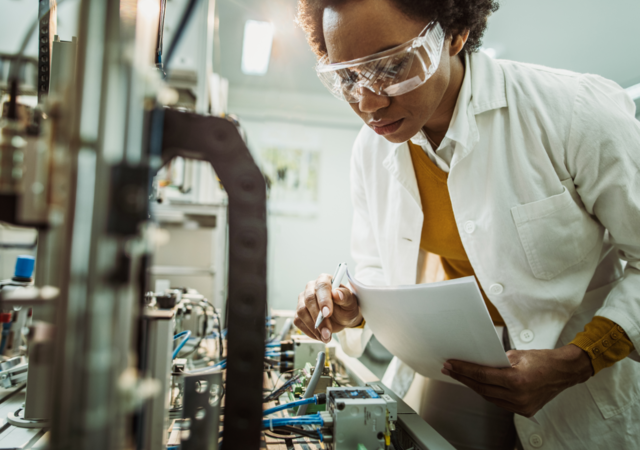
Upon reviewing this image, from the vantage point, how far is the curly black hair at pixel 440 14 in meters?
0.73

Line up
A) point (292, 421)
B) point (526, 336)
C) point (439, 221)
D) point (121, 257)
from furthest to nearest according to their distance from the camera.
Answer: point (439, 221) < point (526, 336) < point (292, 421) < point (121, 257)

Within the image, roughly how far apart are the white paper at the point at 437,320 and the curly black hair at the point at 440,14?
1.73ft

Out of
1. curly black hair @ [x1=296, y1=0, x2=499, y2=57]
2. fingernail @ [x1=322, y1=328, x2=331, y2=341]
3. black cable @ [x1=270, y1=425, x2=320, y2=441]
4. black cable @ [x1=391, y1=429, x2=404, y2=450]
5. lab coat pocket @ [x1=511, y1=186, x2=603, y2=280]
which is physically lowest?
black cable @ [x1=391, y1=429, x2=404, y2=450]

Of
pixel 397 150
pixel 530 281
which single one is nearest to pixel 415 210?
pixel 397 150

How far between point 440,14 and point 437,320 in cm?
62

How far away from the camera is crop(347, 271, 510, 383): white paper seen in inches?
21.8

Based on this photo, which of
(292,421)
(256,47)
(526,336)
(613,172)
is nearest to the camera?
(292,421)

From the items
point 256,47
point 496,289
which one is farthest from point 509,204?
point 256,47

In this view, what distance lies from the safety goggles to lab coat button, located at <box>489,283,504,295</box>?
488 millimetres

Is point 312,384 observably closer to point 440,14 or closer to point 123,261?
point 123,261

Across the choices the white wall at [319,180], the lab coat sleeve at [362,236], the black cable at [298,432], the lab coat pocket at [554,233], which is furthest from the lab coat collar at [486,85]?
the white wall at [319,180]

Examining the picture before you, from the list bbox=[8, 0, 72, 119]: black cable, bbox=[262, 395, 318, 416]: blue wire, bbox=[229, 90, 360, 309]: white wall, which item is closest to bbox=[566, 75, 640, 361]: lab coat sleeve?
bbox=[262, 395, 318, 416]: blue wire

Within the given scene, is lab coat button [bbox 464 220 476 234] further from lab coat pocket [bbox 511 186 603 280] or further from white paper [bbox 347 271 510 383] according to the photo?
white paper [bbox 347 271 510 383]

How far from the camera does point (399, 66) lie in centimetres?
70
